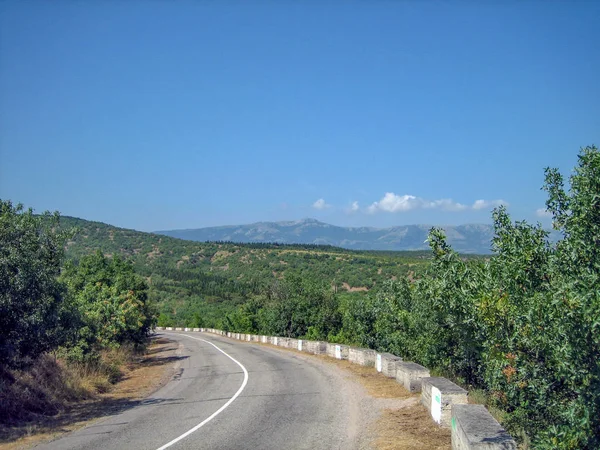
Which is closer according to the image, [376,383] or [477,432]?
[477,432]

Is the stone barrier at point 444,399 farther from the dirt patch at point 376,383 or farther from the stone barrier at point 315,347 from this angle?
the stone barrier at point 315,347

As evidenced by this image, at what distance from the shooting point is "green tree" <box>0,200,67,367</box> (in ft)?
41.6

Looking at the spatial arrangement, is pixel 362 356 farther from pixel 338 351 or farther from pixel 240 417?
pixel 240 417

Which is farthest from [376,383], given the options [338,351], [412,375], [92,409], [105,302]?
[105,302]

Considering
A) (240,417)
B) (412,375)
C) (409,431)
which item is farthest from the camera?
(412,375)

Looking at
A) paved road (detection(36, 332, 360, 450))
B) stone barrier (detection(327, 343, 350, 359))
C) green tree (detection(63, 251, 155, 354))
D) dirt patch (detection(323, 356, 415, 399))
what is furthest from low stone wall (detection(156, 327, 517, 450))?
green tree (detection(63, 251, 155, 354))

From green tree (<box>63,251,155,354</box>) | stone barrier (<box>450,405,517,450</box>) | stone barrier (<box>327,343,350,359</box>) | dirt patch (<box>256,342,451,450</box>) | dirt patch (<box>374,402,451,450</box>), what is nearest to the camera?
stone barrier (<box>450,405,517,450</box>)

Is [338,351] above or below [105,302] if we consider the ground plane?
below

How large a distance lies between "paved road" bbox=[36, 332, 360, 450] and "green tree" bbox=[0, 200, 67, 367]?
2.66 m

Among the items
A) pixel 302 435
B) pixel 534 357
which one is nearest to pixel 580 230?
pixel 534 357

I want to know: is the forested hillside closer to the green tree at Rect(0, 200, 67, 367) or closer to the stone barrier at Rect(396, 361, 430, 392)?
the stone barrier at Rect(396, 361, 430, 392)

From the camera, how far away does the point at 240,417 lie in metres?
12.6

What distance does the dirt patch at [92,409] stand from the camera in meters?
11.2

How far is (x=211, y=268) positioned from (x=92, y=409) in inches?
3881
